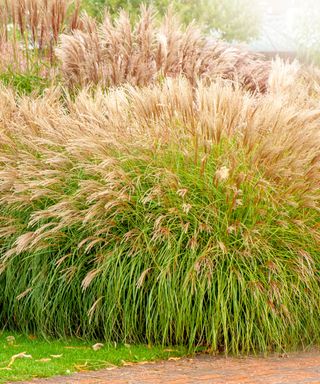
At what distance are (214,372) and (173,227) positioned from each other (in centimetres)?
115

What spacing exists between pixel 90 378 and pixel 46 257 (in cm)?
144

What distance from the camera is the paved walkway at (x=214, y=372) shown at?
16.8 ft

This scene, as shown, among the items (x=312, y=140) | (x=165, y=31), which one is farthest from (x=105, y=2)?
(x=312, y=140)

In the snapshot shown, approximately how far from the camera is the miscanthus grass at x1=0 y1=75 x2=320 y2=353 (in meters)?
5.82

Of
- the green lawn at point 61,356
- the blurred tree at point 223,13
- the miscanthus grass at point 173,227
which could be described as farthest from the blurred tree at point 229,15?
the green lawn at point 61,356

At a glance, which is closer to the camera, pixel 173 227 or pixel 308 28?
pixel 173 227

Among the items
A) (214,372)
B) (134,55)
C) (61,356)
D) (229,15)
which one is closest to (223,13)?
(229,15)

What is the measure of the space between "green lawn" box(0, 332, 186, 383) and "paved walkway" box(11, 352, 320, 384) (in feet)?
0.37

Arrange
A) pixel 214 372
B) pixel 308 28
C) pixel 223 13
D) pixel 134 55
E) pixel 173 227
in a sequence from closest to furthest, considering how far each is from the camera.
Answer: pixel 214 372
pixel 173 227
pixel 134 55
pixel 308 28
pixel 223 13

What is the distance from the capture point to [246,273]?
5.82 meters

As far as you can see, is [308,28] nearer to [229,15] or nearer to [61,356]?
[229,15]

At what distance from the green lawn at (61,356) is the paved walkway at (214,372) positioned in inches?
4.5

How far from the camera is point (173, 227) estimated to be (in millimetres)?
6000

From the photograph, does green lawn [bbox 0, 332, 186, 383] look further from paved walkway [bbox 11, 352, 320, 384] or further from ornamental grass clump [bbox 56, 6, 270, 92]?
ornamental grass clump [bbox 56, 6, 270, 92]
